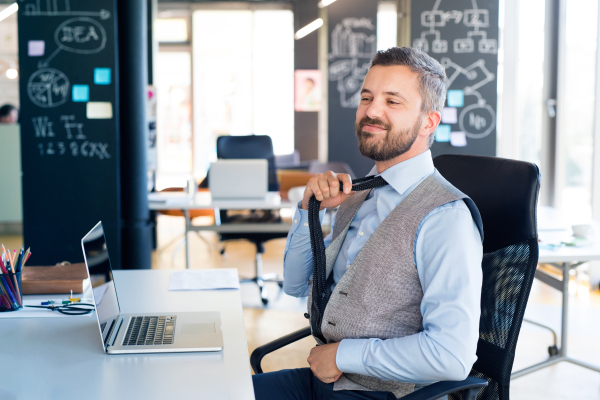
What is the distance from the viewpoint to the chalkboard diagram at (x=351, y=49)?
21.3 ft

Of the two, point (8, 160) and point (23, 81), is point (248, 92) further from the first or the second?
point (23, 81)

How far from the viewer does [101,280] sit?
1359mm

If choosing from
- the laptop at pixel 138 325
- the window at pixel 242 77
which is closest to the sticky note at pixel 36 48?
the laptop at pixel 138 325

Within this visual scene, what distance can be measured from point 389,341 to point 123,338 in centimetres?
60

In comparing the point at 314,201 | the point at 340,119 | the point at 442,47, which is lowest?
the point at 314,201

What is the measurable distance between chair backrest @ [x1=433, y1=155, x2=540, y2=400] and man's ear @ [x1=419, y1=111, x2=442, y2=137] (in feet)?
0.66

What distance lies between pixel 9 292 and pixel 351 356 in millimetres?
930

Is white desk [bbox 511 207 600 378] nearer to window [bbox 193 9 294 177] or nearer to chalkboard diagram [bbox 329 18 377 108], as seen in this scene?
chalkboard diagram [bbox 329 18 377 108]

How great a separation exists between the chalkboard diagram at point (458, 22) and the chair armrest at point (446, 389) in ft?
13.9

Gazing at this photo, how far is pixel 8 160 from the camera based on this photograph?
21.8 feet

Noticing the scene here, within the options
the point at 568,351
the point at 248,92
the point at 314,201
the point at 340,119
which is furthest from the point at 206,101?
the point at 314,201

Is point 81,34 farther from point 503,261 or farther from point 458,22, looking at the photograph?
point 503,261

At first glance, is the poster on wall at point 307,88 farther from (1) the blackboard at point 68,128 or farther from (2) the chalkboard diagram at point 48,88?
(2) the chalkboard diagram at point 48,88

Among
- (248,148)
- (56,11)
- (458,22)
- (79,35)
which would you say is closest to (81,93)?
(79,35)
